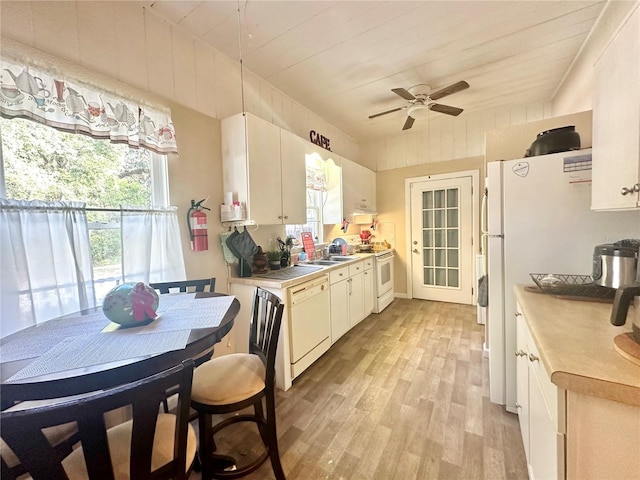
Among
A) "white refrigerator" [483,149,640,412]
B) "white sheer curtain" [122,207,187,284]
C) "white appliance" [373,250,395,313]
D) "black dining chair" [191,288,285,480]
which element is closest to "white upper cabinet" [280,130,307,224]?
"white sheer curtain" [122,207,187,284]

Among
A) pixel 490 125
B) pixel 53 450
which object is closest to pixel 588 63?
pixel 490 125

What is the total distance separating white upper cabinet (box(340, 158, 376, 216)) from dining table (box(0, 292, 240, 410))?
273 cm

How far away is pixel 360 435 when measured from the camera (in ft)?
5.41

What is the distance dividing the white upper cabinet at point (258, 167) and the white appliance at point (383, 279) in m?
1.83

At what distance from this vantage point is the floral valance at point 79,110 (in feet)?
4.06

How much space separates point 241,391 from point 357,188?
3.35 meters

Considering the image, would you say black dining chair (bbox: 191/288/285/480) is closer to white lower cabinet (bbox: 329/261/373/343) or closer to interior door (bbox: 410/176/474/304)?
white lower cabinet (bbox: 329/261/373/343)

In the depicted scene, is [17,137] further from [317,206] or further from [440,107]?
[440,107]

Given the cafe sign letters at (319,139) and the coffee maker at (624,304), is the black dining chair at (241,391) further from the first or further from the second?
the cafe sign letters at (319,139)

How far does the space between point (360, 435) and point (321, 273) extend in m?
1.31

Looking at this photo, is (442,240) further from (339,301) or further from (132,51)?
(132,51)

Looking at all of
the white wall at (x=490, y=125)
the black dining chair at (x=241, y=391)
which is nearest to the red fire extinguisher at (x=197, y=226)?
the black dining chair at (x=241, y=391)

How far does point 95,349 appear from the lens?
98cm

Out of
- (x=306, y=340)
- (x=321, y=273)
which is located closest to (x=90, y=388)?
(x=306, y=340)
